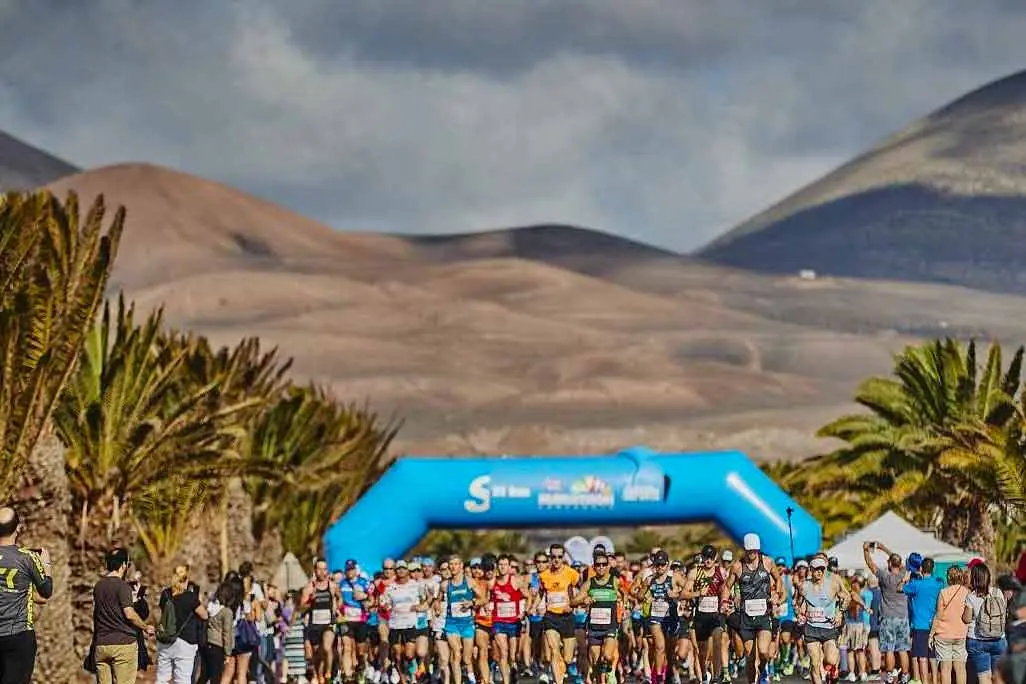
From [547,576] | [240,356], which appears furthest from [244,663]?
[240,356]

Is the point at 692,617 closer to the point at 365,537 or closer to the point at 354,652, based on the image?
the point at 354,652

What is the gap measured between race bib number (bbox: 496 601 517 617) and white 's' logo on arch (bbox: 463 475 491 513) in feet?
37.9

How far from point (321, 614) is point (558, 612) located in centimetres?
341

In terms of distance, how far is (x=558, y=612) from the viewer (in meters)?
22.6

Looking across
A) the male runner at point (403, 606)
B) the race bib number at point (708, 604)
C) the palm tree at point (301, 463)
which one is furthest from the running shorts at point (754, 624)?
the palm tree at point (301, 463)

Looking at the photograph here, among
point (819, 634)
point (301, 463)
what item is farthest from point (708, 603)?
point (301, 463)

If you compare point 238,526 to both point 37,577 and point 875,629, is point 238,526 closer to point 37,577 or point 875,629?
point 875,629

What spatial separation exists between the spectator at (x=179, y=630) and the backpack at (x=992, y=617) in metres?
7.06

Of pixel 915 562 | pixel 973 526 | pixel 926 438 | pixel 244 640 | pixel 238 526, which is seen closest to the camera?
pixel 915 562

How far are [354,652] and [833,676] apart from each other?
7.07 meters

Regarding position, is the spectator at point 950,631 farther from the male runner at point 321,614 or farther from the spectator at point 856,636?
the male runner at point 321,614

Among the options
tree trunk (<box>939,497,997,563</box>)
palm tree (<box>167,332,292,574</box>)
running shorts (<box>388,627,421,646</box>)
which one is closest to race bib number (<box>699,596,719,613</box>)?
running shorts (<box>388,627,421,646</box>)

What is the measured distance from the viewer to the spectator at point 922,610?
66.6 ft

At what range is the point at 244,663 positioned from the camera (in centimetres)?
2170
